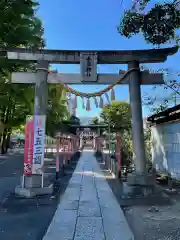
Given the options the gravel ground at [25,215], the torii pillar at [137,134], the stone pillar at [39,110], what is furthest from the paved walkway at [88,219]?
the torii pillar at [137,134]

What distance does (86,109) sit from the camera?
880 cm

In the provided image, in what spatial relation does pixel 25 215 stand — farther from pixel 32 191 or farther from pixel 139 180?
pixel 139 180

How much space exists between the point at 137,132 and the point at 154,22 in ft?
11.6

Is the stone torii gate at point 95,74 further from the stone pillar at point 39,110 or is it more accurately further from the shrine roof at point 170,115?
the shrine roof at point 170,115

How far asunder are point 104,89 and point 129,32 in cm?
231

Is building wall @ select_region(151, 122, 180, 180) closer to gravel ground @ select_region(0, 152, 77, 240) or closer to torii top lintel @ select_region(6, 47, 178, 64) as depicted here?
torii top lintel @ select_region(6, 47, 178, 64)

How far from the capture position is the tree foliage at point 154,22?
21.0 ft

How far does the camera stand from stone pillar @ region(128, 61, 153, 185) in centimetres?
802

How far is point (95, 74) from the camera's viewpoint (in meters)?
8.62

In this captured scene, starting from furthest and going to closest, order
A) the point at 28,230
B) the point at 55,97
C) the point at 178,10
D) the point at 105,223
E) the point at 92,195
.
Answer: the point at 55,97, the point at 92,195, the point at 178,10, the point at 105,223, the point at 28,230

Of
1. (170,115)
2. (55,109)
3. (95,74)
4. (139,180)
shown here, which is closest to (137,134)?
(139,180)

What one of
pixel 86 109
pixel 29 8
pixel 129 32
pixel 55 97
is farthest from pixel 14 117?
pixel 129 32

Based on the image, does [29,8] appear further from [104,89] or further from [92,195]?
[92,195]

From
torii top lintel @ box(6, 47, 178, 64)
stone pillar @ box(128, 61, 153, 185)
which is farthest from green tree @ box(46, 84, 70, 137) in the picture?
stone pillar @ box(128, 61, 153, 185)
